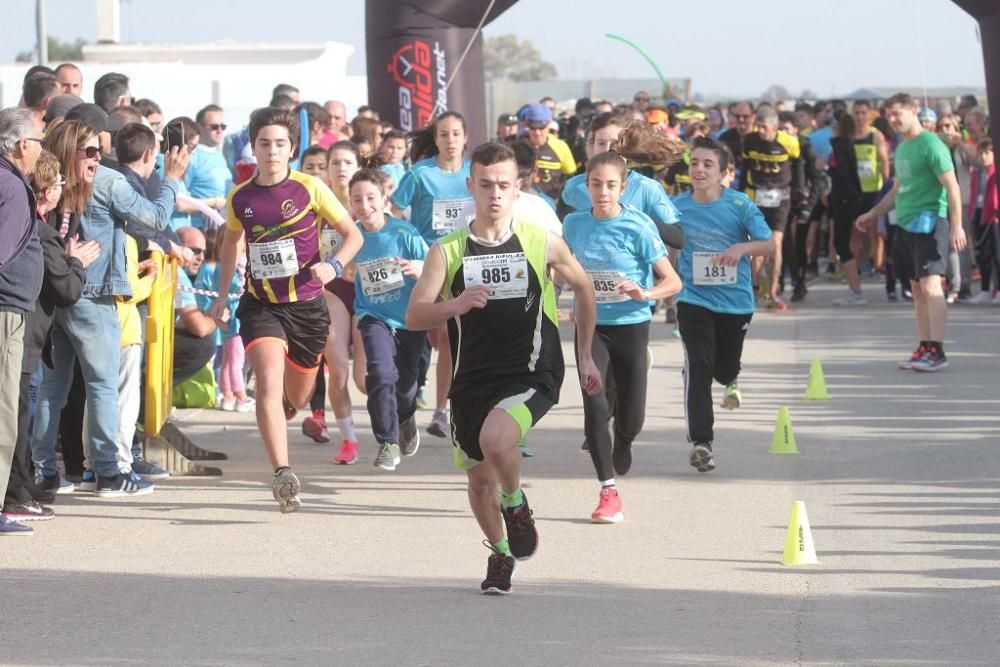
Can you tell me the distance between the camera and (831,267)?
22.3 metres

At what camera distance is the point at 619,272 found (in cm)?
809

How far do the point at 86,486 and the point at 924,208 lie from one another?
6.89m

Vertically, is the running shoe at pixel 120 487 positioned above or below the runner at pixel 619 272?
below

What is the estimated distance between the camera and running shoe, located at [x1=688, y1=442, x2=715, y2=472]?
352 inches

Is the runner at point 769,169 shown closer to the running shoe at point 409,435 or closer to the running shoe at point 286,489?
the running shoe at point 409,435

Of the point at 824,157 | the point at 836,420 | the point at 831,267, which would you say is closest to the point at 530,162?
the point at 836,420

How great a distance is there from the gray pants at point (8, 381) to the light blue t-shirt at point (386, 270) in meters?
2.36

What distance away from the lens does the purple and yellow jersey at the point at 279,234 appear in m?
8.14

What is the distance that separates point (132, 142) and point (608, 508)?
2984 millimetres


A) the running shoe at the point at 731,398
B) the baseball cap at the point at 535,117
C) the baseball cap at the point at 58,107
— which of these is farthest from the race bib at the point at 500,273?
the baseball cap at the point at 535,117

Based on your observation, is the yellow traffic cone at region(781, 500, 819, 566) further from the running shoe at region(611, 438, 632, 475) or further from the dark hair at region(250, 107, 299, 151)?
the dark hair at region(250, 107, 299, 151)

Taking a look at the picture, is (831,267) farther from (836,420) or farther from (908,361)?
(836,420)

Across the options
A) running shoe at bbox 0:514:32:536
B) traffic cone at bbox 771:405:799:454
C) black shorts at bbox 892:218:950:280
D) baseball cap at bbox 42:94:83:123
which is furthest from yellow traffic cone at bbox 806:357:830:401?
running shoe at bbox 0:514:32:536

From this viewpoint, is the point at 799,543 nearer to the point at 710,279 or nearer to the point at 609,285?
the point at 609,285
